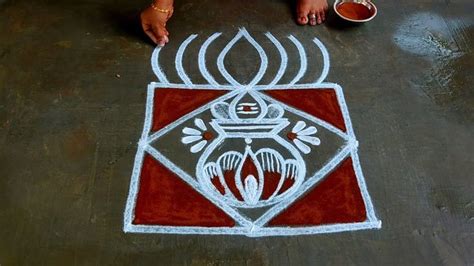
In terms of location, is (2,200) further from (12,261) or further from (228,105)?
(228,105)

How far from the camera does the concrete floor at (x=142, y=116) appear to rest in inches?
63.7

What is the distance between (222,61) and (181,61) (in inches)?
6.5

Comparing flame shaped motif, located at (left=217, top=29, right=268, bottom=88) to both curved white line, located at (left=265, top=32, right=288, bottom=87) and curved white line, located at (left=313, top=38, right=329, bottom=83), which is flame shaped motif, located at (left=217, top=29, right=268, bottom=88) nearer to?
curved white line, located at (left=265, top=32, right=288, bottom=87)

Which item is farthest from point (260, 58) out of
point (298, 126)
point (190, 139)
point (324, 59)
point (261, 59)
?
point (190, 139)

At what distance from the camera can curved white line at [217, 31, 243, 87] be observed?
2115 mm

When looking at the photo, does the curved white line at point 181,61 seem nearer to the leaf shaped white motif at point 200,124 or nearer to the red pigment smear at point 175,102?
the red pigment smear at point 175,102

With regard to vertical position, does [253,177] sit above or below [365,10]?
below

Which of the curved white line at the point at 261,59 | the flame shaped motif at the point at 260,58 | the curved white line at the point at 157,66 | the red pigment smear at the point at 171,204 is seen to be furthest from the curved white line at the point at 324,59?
the red pigment smear at the point at 171,204

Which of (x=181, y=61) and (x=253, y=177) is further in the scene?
(x=181, y=61)

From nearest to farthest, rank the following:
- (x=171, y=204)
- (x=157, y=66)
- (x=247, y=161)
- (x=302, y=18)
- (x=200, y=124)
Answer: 1. (x=171, y=204)
2. (x=247, y=161)
3. (x=200, y=124)
4. (x=157, y=66)
5. (x=302, y=18)

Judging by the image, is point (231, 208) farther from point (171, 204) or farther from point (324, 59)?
point (324, 59)

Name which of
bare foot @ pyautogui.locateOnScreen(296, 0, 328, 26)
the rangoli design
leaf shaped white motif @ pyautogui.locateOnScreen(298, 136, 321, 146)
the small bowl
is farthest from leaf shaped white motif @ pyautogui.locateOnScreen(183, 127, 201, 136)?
the small bowl

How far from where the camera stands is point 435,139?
1936 millimetres

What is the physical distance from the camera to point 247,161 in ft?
6.07
